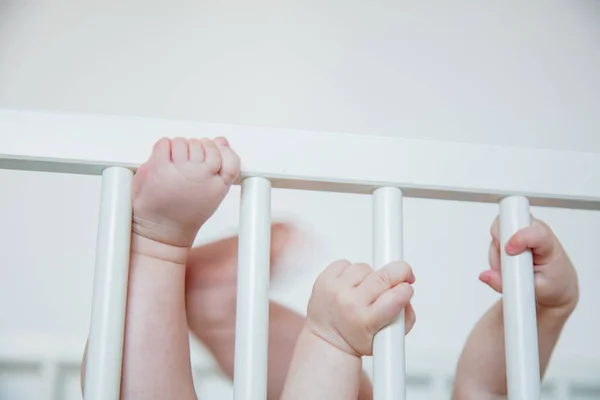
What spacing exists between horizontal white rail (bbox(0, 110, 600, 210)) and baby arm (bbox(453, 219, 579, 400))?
0.04 m

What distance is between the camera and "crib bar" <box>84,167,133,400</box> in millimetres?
445

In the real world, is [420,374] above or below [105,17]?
below

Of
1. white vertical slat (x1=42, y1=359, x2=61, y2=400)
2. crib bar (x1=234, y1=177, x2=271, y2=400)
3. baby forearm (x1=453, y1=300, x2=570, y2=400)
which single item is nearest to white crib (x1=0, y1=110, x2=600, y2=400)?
crib bar (x1=234, y1=177, x2=271, y2=400)

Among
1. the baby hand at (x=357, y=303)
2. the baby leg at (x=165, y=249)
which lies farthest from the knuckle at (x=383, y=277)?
the baby leg at (x=165, y=249)

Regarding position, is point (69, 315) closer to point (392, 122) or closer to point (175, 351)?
point (175, 351)

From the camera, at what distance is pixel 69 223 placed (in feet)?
3.12

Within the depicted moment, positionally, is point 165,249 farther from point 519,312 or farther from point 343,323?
point 519,312

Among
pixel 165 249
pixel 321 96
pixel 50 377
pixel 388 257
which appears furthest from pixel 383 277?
pixel 321 96

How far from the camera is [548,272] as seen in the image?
24.8 inches

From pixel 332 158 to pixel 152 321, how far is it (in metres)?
0.20

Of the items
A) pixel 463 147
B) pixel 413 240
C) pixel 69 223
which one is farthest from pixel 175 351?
pixel 413 240

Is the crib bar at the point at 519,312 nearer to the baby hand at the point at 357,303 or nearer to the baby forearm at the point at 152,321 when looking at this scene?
the baby hand at the point at 357,303

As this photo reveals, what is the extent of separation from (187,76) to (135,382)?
23.4 inches

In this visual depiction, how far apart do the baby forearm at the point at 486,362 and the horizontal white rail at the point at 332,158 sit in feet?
0.81
